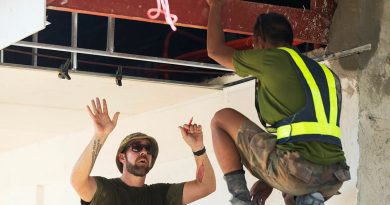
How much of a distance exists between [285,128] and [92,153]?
1442 mm

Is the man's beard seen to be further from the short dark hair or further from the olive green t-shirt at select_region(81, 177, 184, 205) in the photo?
the short dark hair

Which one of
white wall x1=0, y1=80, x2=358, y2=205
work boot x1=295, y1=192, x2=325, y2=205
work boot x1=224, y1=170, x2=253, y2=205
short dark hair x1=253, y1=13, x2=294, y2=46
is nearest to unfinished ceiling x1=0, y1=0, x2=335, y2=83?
white wall x1=0, y1=80, x2=358, y2=205

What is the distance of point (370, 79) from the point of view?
634cm

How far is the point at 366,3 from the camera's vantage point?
6.47 m

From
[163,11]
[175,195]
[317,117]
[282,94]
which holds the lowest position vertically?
[175,195]

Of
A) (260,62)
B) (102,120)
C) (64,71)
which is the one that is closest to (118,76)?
(64,71)

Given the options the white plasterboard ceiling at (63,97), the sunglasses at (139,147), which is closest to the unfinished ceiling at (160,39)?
the white plasterboard ceiling at (63,97)

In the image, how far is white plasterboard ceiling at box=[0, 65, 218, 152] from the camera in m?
7.36

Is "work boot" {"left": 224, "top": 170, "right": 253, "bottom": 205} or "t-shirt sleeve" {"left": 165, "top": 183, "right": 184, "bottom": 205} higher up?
"work boot" {"left": 224, "top": 170, "right": 253, "bottom": 205}

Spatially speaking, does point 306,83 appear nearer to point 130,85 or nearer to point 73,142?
point 130,85

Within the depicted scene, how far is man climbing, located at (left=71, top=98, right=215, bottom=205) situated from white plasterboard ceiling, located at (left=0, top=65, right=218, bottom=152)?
1.34 m

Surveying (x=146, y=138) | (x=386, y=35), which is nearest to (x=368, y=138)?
(x=386, y=35)

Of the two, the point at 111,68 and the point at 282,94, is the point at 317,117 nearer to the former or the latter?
the point at 282,94

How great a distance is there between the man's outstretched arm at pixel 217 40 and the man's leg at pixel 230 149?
0.30 meters
